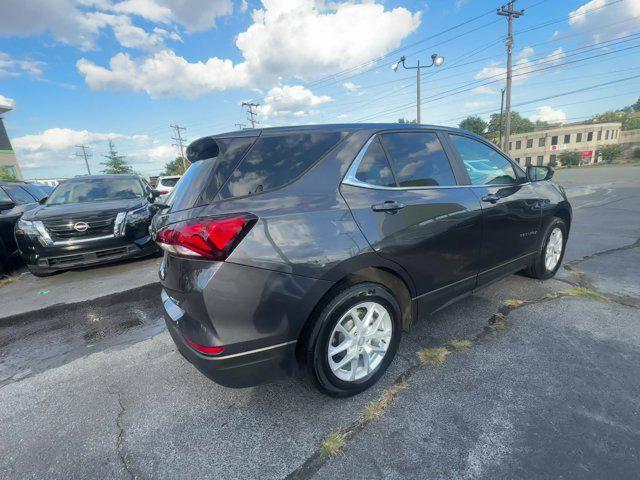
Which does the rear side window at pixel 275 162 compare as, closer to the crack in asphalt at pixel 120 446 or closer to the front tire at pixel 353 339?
→ the front tire at pixel 353 339

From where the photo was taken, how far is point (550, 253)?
13.0 ft

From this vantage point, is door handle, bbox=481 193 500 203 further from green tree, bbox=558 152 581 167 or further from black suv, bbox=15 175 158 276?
green tree, bbox=558 152 581 167

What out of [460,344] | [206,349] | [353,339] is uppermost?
[206,349]

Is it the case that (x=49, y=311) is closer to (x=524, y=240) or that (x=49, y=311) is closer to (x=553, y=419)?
(x=553, y=419)

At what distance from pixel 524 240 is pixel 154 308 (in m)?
4.13

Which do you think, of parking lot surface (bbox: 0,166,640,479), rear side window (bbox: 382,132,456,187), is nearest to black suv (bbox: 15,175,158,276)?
parking lot surface (bbox: 0,166,640,479)

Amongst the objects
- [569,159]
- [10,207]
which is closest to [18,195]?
[10,207]

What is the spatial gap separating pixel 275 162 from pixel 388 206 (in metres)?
0.78

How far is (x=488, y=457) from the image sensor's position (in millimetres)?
1725

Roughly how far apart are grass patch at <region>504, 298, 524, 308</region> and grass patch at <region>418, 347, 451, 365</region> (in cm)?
118

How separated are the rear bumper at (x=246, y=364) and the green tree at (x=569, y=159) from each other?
7070 cm

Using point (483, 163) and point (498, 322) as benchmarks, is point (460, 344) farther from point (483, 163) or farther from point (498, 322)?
point (483, 163)

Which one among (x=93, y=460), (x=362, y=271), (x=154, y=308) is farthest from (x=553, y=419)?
(x=154, y=308)

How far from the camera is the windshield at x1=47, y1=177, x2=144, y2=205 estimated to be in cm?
593
